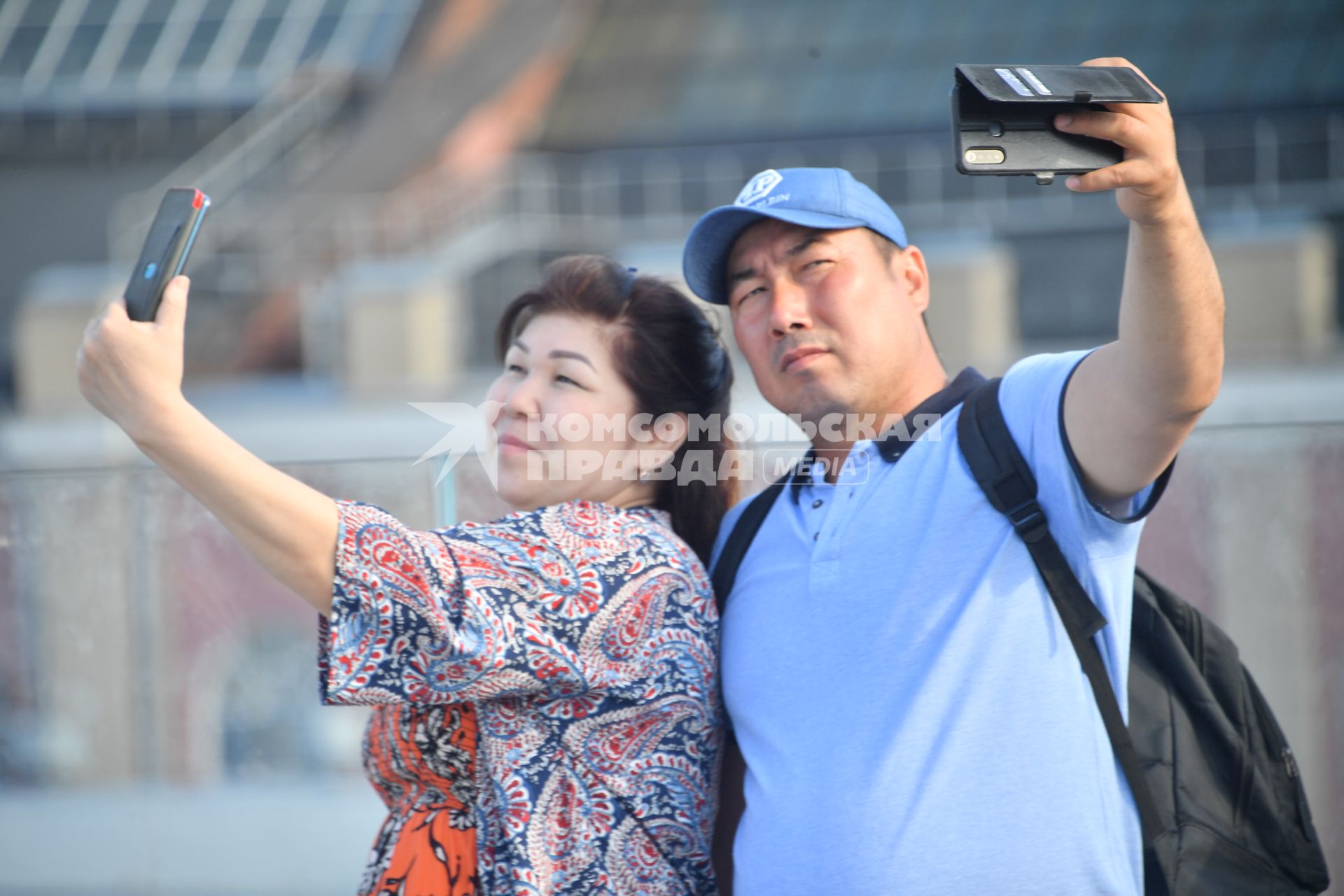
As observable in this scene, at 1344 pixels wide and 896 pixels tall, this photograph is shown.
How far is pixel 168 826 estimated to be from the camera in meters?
3.89

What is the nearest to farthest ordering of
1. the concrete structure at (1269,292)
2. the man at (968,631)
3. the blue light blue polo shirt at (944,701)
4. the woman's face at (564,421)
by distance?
1. the man at (968,631)
2. the blue light blue polo shirt at (944,701)
3. the woman's face at (564,421)
4. the concrete structure at (1269,292)

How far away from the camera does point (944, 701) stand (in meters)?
1.86

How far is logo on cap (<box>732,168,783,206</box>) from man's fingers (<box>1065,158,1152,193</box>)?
772 millimetres

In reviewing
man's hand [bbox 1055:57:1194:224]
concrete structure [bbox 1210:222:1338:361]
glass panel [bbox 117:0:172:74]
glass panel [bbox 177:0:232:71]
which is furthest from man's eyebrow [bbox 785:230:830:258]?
glass panel [bbox 117:0:172:74]

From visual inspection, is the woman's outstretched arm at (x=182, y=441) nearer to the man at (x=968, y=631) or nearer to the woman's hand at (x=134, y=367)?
the woman's hand at (x=134, y=367)

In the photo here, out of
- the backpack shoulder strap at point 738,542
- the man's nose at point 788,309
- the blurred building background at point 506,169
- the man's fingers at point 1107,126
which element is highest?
the blurred building background at point 506,169

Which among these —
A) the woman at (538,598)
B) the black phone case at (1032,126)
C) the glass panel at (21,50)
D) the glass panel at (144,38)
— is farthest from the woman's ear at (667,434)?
the glass panel at (21,50)

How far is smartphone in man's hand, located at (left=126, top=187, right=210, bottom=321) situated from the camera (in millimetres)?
1646

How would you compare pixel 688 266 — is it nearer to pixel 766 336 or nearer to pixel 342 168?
pixel 766 336

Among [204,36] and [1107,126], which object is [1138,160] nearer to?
[1107,126]

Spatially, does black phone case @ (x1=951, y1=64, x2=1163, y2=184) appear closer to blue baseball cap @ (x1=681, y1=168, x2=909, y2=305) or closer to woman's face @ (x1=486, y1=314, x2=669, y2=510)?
blue baseball cap @ (x1=681, y1=168, x2=909, y2=305)

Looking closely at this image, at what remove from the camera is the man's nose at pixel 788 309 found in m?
2.18

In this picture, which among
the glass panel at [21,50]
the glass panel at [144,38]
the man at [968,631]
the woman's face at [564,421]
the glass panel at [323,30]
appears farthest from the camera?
the glass panel at [323,30]

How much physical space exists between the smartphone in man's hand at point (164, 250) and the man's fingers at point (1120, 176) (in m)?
1.16
